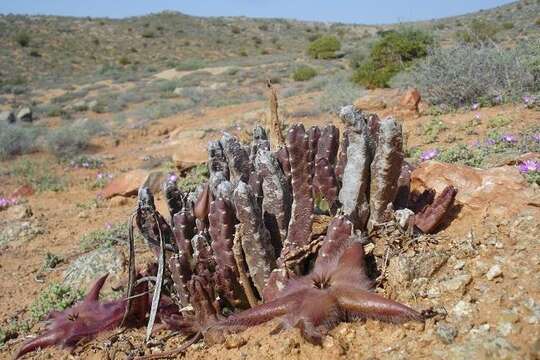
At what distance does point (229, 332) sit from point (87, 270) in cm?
211

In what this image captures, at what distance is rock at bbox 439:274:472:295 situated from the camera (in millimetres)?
1901

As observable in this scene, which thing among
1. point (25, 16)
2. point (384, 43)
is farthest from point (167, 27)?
point (384, 43)

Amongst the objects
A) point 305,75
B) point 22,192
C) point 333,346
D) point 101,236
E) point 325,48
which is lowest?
point 22,192

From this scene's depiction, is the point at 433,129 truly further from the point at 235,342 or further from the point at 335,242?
the point at 235,342

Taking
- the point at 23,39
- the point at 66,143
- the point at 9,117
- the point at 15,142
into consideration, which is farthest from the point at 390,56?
the point at 23,39

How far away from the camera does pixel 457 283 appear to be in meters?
1.92

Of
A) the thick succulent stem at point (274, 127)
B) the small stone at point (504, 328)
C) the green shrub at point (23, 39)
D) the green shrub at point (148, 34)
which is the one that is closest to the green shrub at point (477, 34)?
the thick succulent stem at point (274, 127)

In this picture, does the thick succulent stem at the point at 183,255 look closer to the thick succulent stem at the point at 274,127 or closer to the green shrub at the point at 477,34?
the thick succulent stem at the point at 274,127

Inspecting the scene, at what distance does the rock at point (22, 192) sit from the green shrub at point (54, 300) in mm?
4999

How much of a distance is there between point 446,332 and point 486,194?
106cm

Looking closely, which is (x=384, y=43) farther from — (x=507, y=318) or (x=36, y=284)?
(x=507, y=318)

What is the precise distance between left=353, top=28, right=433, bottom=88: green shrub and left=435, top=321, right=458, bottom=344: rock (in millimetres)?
11693

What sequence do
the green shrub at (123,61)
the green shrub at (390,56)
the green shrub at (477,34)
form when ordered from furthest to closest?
the green shrub at (123,61), the green shrub at (390,56), the green shrub at (477,34)

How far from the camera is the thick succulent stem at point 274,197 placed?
2.44 metres
